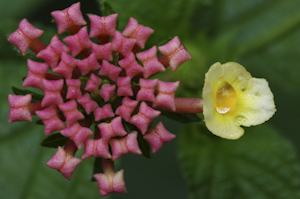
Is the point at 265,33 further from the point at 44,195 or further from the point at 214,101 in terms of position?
the point at 44,195

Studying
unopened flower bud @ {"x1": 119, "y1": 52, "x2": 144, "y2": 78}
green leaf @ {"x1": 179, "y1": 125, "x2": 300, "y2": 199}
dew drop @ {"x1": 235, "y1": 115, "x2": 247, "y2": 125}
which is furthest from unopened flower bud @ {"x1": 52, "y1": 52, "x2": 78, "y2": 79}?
green leaf @ {"x1": 179, "y1": 125, "x2": 300, "y2": 199}

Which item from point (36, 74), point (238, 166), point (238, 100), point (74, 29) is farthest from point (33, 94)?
point (238, 166)

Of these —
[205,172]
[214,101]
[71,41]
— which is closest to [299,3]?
[205,172]

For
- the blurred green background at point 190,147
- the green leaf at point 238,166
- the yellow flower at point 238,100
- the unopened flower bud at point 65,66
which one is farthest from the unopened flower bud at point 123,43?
the green leaf at point 238,166

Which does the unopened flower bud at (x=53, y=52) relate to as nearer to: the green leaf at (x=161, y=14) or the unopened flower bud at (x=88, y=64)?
the unopened flower bud at (x=88, y=64)

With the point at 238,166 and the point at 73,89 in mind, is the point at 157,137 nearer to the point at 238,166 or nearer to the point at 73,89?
the point at 73,89

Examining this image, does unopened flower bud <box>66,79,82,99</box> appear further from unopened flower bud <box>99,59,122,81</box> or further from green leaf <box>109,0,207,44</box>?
green leaf <box>109,0,207,44</box>
